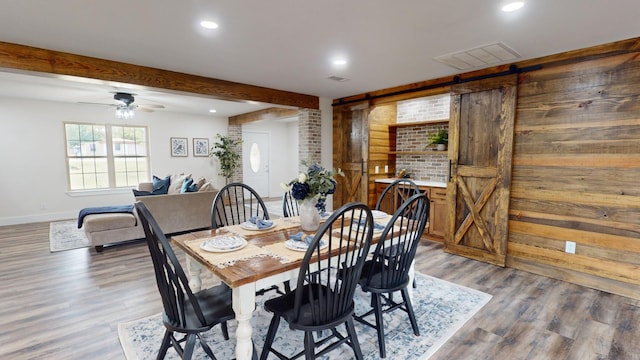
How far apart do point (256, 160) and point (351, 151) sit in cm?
438

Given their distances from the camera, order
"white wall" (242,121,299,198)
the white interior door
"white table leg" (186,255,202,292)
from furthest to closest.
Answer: "white wall" (242,121,299,198), the white interior door, "white table leg" (186,255,202,292)

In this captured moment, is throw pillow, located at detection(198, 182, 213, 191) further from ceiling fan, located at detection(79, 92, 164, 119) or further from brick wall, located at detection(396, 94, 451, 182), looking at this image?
brick wall, located at detection(396, 94, 451, 182)

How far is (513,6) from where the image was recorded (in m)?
2.15

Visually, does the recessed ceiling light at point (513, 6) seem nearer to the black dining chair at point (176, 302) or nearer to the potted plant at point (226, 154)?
the black dining chair at point (176, 302)

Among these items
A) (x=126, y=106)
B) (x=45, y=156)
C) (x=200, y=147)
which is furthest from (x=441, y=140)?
(x=45, y=156)

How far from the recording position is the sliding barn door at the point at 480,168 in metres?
3.57

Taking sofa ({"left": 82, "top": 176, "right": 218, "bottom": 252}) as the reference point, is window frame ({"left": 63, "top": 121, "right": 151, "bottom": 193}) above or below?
above

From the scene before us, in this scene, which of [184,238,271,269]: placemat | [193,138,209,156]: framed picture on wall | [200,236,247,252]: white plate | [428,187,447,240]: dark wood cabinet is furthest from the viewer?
[193,138,209,156]: framed picture on wall

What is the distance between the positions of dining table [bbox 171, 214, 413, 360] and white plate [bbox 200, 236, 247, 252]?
1cm

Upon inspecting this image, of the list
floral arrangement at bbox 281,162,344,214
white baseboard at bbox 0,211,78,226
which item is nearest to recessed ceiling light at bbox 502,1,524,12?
floral arrangement at bbox 281,162,344,214

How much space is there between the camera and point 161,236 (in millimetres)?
1448

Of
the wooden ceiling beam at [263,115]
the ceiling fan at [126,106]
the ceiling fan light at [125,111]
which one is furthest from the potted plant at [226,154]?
the ceiling fan light at [125,111]

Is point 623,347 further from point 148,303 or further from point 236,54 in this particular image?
point 236,54

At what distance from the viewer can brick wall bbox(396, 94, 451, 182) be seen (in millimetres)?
5031
